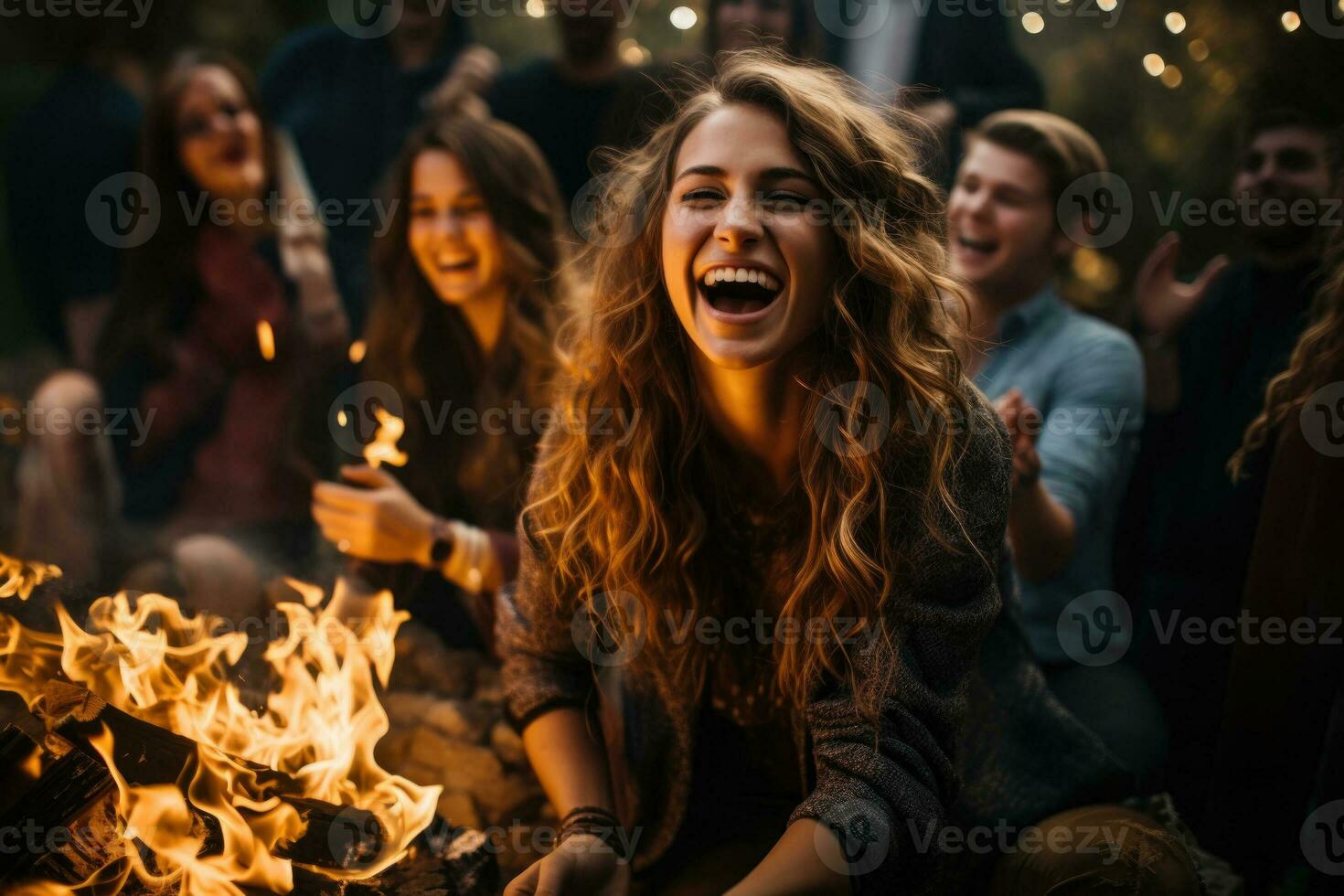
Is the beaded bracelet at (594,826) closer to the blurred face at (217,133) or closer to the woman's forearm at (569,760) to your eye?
the woman's forearm at (569,760)

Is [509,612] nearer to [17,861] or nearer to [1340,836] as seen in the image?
[17,861]

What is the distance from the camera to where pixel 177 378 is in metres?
3.62

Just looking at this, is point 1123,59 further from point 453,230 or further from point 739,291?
point 739,291

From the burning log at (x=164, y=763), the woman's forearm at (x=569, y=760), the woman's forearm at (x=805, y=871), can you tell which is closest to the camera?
the woman's forearm at (x=805, y=871)

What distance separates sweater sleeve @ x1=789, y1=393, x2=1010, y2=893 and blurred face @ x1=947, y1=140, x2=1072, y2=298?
3.29ft

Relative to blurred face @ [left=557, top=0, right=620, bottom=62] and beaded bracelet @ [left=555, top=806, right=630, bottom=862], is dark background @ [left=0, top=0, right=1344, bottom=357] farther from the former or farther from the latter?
beaded bracelet @ [left=555, top=806, right=630, bottom=862]

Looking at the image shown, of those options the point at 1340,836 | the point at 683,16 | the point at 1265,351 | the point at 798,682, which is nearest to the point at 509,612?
the point at 798,682

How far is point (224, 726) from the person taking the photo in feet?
6.66

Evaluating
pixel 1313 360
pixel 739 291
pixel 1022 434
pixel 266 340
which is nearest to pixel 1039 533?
pixel 1022 434

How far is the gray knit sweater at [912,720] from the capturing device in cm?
174

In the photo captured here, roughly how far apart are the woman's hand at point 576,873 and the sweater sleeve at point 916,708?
0.35 metres

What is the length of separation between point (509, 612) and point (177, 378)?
6.52ft

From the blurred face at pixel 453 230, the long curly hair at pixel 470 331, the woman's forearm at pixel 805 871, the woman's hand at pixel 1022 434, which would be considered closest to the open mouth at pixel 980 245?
the woman's hand at pixel 1022 434

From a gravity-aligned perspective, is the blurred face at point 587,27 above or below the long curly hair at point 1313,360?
above
